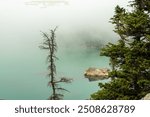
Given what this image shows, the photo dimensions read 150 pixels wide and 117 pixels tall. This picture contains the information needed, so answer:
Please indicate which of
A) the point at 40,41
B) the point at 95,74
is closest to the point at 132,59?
the point at 95,74

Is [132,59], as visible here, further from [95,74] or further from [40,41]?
[40,41]

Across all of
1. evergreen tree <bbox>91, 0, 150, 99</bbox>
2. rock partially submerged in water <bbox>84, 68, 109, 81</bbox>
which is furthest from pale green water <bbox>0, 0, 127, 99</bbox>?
evergreen tree <bbox>91, 0, 150, 99</bbox>

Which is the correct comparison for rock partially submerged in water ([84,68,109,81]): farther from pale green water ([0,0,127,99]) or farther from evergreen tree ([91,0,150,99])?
evergreen tree ([91,0,150,99])

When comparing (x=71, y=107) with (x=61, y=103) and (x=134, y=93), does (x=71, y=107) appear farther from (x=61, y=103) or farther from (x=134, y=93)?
(x=134, y=93)

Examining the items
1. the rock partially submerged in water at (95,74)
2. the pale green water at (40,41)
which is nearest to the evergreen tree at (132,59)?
the pale green water at (40,41)

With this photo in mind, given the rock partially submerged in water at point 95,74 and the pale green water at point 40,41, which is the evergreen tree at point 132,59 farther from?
the rock partially submerged in water at point 95,74

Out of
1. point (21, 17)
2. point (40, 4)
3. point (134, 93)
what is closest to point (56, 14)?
point (21, 17)
